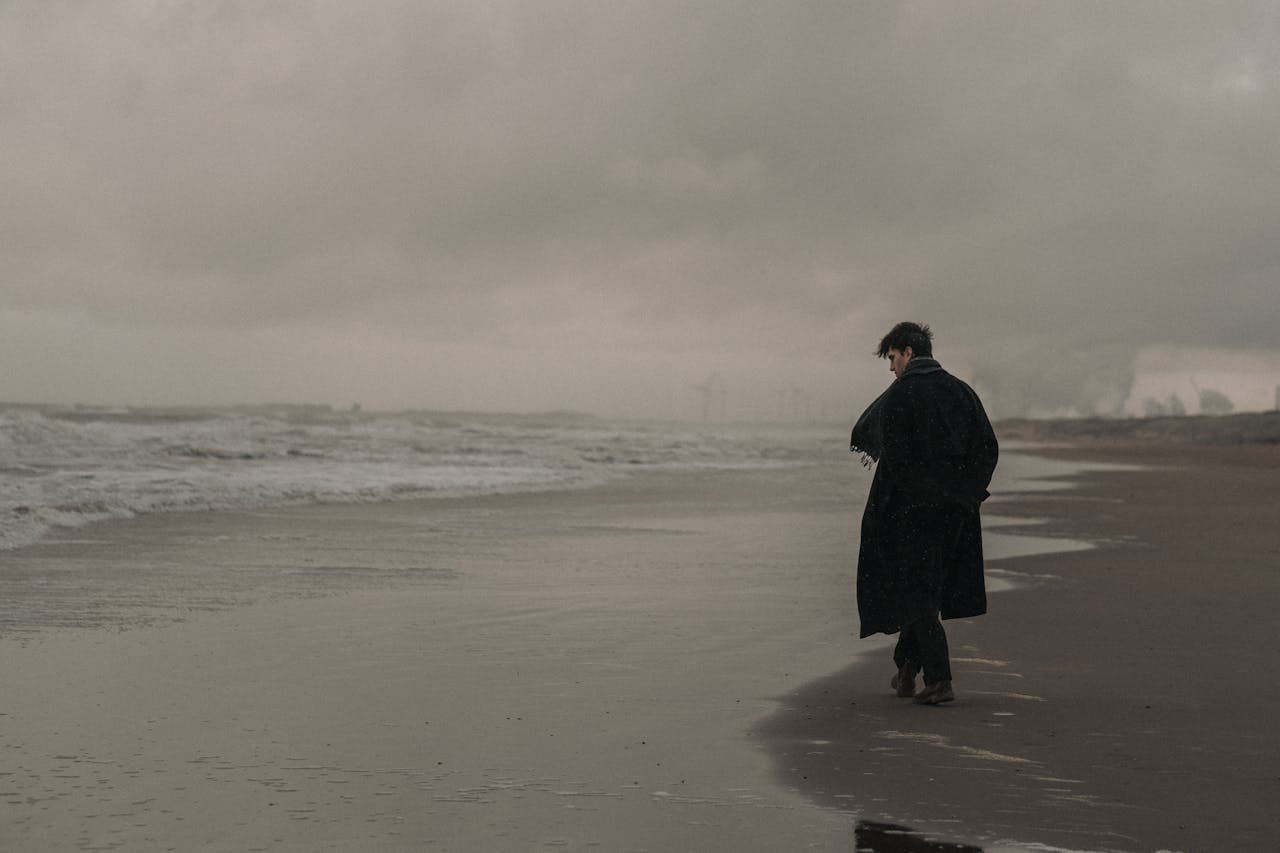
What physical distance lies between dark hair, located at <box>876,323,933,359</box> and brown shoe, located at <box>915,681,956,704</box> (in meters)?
1.63

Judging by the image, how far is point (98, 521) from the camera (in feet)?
48.3

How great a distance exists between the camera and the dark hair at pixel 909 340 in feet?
20.7

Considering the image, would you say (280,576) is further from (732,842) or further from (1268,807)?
(1268,807)

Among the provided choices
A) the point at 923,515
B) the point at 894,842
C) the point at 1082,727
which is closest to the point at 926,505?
the point at 923,515

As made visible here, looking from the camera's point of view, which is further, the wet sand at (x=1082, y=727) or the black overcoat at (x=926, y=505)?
the black overcoat at (x=926, y=505)

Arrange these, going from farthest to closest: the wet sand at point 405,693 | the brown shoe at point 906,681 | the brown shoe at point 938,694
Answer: the brown shoe at point 906,681 → the brown shoe at point 938,694 → the wet sand at point 405,693

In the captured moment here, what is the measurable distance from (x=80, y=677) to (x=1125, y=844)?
16.1 feet

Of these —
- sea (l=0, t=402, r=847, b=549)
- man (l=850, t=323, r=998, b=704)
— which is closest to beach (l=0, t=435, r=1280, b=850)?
man (l=850, t=323, r=998, b=704)

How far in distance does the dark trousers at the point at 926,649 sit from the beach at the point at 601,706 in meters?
0.20

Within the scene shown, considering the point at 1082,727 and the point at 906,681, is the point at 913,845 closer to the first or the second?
the point at 1082,727

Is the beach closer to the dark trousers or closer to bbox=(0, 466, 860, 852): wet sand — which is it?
bbox=(0, 466, 860, 852): wet sand

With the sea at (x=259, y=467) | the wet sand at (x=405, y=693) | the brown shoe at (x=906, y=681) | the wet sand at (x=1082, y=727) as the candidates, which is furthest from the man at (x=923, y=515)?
the sea at (x=259, y=467)

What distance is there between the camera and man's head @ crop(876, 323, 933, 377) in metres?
6.32

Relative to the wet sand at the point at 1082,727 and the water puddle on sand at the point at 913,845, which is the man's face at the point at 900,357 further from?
the water puddle on sand at the point at 913,845
